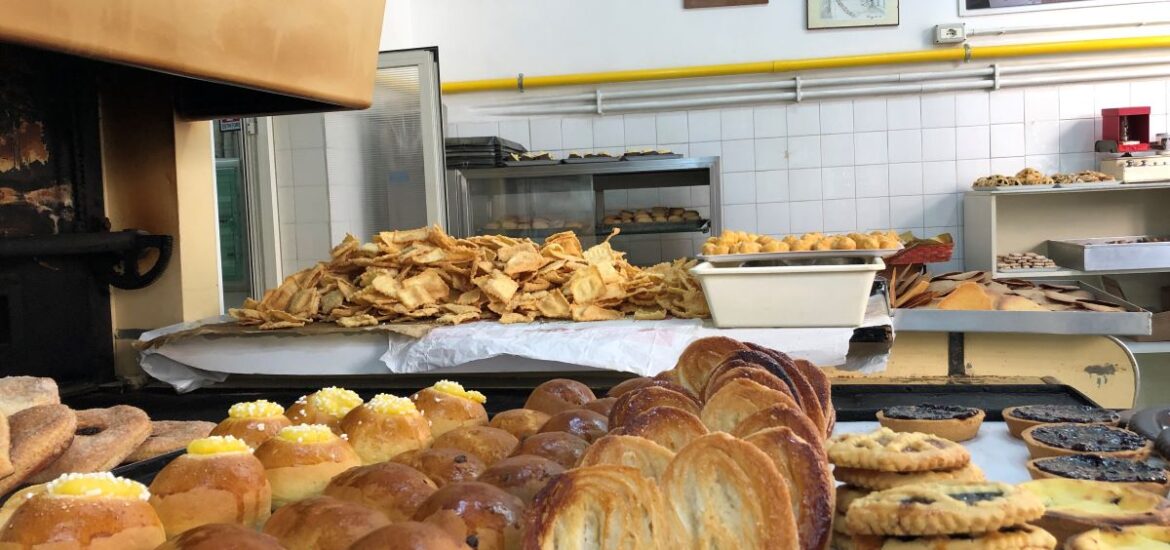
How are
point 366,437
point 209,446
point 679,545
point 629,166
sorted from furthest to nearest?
point 629,166 < point 366,437 < point 209,446 < point 679,545

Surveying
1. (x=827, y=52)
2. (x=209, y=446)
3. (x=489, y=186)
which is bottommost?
(x=209, y=446)

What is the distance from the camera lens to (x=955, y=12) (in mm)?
5305

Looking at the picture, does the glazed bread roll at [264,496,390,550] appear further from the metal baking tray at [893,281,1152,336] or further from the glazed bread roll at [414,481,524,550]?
the metal baking tray at [893,281,1152,336]

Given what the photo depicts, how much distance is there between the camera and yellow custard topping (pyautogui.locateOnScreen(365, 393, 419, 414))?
4.26 ft

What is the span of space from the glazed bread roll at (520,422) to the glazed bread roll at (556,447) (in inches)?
5.5

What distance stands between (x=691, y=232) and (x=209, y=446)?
14.7ft

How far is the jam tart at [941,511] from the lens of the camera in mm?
925

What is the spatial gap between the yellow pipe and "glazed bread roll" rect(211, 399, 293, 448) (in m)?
4.44

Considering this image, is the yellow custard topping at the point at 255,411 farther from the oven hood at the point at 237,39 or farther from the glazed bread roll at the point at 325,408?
the oven hood at the point at 237,39

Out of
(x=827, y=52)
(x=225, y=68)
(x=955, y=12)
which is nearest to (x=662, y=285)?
(x=225, y=68)

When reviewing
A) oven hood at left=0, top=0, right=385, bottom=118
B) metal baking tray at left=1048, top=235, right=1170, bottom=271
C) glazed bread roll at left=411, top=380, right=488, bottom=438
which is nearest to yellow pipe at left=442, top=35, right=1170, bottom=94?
metal baking tray at left=1048, top=235, right=1170, bottom=271

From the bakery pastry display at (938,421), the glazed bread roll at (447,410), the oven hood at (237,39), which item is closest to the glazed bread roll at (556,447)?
the glazed bread roll at (447,410)

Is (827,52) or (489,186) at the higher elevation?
(827,52)

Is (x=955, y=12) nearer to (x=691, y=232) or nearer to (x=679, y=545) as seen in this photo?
(x=691, y=232)
